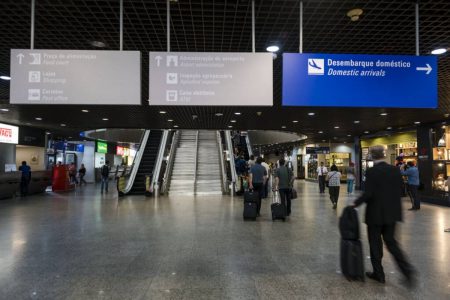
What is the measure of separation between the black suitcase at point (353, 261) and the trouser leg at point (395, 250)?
32 cm

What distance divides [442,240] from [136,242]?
5434 mm

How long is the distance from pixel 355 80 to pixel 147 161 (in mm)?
16179

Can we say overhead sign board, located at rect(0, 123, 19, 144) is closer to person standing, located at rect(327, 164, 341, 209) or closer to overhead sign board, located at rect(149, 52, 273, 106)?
person standing, located at rect(327, 164, 341, 209)

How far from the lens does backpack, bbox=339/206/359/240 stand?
4.24m

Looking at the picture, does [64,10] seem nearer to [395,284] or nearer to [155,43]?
[155,43]

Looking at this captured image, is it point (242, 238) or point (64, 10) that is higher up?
point (64, 10)

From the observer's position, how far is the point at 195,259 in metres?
5.24

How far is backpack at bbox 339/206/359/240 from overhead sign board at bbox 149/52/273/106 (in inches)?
64.7

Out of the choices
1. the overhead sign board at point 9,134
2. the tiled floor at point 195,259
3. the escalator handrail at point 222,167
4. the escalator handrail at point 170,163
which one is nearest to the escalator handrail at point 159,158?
the escalator handrail at point 170,163

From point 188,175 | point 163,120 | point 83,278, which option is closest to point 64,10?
point 83,278

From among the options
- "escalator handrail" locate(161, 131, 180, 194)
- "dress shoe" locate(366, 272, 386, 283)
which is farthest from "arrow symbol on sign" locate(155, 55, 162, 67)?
"escalator handrail" locate(161, 131, 180, 194)

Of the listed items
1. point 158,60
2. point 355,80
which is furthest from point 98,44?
point 355,80

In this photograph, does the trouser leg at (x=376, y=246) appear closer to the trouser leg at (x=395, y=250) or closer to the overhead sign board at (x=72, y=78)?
the trouser leg at (x=395, y=250)

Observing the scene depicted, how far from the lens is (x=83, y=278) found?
174 inches
